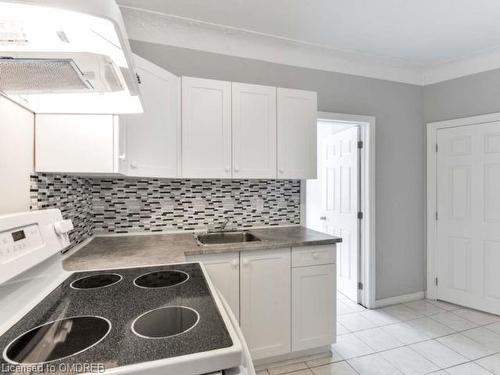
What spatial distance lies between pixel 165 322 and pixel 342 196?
9.40 ft

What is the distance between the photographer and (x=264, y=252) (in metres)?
1.95

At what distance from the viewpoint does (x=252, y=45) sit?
2.56 m

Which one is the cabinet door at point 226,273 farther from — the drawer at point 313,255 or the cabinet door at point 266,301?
the drawer at point 313,255

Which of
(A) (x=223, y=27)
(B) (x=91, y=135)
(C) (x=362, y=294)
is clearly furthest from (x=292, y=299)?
(A) (x=223, y=27)

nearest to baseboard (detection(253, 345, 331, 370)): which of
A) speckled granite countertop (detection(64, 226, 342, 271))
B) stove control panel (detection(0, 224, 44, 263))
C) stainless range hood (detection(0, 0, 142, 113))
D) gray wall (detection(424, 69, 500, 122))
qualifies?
speckled granite countertop (detection(64, 226, 342, 271))

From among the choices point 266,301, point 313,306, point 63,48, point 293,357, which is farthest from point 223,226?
point 63,48

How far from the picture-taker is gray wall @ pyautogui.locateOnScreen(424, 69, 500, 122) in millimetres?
2789

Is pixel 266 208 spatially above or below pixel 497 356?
above

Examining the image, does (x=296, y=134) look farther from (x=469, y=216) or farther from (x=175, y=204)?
(x=469, y=216)

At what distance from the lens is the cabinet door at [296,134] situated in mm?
2289

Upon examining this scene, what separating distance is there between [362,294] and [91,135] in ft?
9.84

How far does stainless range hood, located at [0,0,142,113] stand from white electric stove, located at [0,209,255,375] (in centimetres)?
44

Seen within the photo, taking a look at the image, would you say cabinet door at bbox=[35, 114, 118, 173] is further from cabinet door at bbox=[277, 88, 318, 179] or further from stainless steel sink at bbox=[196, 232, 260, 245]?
cabinet door at bbox=[277, 88, 318, 179]

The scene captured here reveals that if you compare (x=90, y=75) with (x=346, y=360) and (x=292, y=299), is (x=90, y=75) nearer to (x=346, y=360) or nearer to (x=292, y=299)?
(x=292, y=299)
